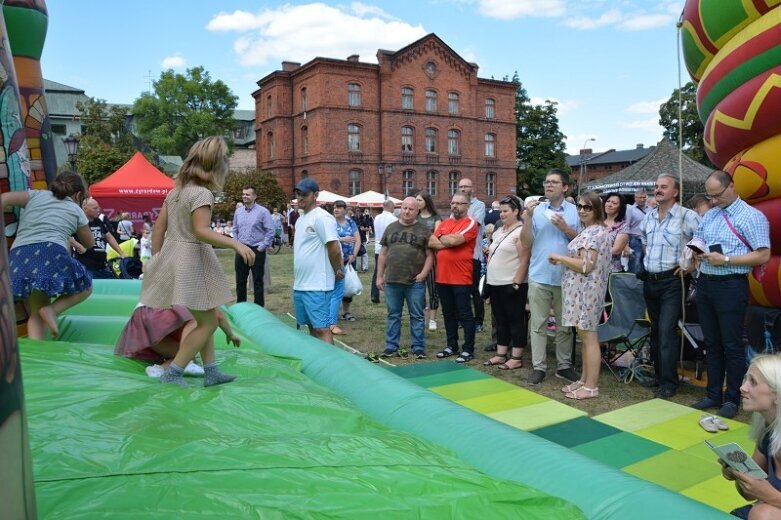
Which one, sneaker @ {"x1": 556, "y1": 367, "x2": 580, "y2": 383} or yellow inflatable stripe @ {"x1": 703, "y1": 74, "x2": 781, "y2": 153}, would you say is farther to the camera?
sneaker @ {"x1": 556, "y1": 367, "x2": 580, "y2": 383}

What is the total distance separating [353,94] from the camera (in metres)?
38.9

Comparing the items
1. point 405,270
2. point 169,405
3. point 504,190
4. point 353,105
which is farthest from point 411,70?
point 169,405

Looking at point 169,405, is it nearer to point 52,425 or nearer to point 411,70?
point 52,425

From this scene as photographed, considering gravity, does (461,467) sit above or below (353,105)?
below

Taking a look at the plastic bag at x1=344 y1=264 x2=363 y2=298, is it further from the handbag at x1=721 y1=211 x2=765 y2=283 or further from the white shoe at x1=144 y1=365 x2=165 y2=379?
the handbag at x1=721 y1=211 x2=765 y2=283

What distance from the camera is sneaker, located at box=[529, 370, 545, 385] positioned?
211 inches

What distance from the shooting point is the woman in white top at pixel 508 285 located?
19.0ft

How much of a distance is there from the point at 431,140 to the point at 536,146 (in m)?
14.7

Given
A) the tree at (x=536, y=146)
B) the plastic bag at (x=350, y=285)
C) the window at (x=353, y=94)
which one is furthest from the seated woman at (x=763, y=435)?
the tree at (x=536, y=146)

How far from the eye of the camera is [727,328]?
4.37 m

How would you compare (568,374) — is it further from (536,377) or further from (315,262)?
(315,262)

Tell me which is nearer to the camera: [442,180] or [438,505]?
[438,505]

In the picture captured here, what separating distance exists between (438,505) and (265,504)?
0.52m

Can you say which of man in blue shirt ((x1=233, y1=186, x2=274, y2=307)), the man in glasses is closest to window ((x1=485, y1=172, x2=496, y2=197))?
man in blue shirt ((x1=233, y1=186, x2=274, y2=307))
